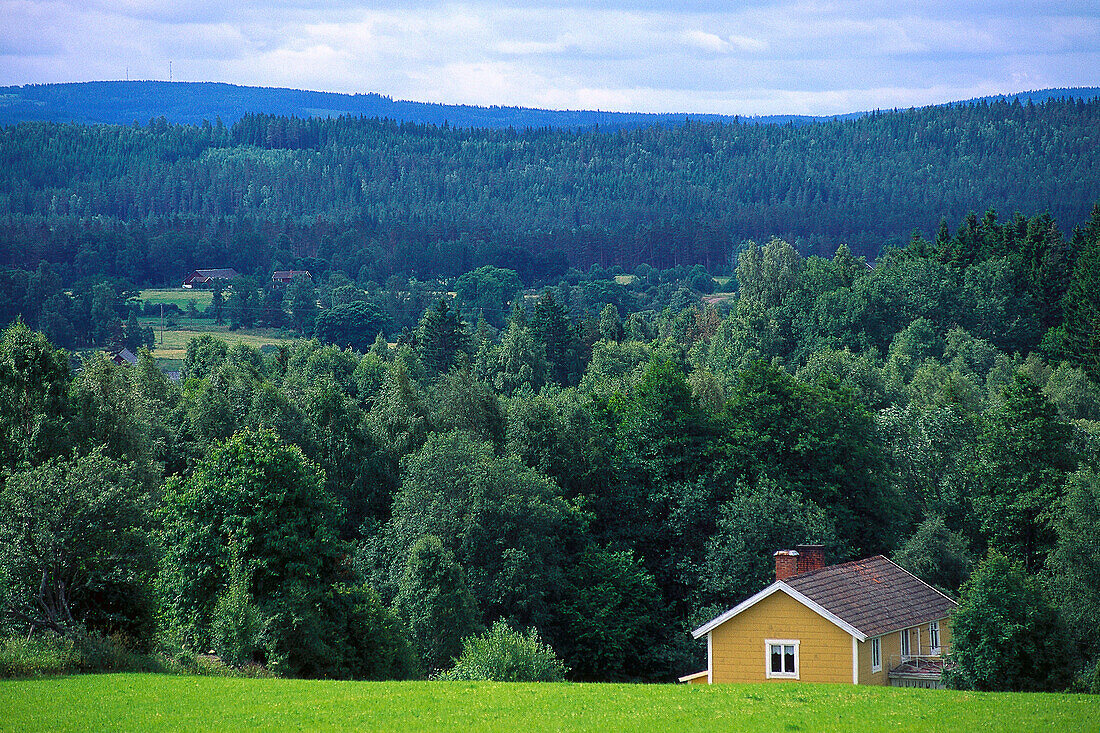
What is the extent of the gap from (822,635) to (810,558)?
6.06m

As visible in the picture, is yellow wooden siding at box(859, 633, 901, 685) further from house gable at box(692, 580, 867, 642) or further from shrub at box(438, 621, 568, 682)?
shrub at box(438, 621, 568, 682)

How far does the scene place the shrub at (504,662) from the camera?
3947 cm

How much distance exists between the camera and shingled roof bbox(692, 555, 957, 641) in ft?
141

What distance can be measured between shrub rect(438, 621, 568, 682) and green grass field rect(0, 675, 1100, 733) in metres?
6.72

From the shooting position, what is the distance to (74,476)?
3694 centimetres

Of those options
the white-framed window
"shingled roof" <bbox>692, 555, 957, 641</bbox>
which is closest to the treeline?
"shingled roof" <bbox>692, 555, 957, 641</bbox>

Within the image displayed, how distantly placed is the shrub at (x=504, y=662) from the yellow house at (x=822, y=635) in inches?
243

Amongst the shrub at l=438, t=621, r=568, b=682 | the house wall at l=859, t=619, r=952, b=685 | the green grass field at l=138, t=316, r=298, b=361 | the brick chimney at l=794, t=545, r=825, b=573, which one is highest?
the green grass field at l=138, t=316, r=298, b=361

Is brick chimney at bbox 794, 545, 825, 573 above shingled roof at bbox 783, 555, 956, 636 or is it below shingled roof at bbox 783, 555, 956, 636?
above

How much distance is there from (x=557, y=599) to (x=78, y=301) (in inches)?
5160

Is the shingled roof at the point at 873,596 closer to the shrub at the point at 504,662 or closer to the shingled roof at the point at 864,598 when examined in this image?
the shingled roof at the point at 864,598

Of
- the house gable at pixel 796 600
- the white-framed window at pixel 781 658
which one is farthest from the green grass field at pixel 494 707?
the white-framed window at pixel 781 658

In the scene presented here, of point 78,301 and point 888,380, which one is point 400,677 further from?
point 78,301

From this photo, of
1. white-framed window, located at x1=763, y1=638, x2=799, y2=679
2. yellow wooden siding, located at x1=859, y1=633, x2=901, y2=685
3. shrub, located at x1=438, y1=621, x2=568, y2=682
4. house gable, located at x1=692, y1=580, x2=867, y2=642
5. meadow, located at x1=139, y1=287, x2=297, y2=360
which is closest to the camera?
shrub, located at x1=438, y1=621, x2=568, y2=682
